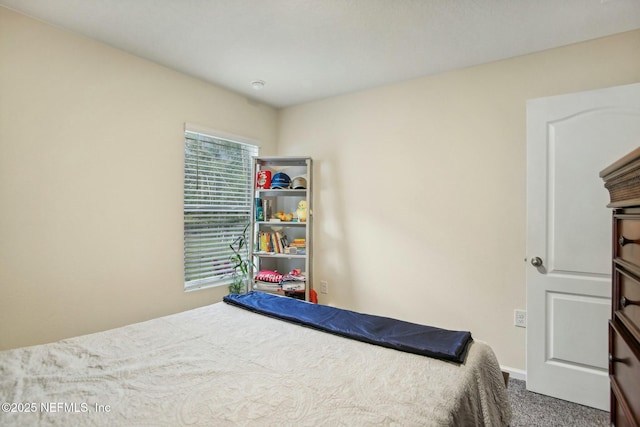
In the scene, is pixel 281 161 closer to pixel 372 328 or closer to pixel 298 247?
pixel 298 247

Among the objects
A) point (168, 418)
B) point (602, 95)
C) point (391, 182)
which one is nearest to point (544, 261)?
point (602, 95)

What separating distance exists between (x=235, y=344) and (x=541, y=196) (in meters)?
2.16

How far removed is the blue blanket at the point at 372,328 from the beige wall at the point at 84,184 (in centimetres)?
85

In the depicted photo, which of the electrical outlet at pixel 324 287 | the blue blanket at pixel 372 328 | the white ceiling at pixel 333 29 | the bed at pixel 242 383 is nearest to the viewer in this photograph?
the bed at pixel 242 383

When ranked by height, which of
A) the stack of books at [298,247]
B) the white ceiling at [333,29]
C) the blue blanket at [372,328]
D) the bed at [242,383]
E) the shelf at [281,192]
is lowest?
the bed at [242,383]

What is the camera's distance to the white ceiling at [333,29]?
1800 millimetres

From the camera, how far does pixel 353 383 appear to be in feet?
3.92

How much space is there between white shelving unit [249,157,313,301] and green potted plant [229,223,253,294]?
0.29ft

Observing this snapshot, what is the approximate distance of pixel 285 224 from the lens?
3254 millimetres

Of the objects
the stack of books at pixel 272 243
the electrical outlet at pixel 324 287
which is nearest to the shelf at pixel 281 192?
the stack of books at pixel 272 243

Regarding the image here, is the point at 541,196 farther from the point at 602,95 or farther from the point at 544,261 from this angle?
the point at 602,95

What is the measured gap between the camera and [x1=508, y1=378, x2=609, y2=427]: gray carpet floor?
1.83m

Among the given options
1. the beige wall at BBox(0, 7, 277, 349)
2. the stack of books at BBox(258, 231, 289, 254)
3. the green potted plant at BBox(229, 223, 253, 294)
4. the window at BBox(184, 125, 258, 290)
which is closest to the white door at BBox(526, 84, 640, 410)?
the stack of books at BBox(258, 231, 289, 254)

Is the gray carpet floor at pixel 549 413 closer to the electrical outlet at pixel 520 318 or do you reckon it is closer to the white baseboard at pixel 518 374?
the white baseboard at pixel 518 374
